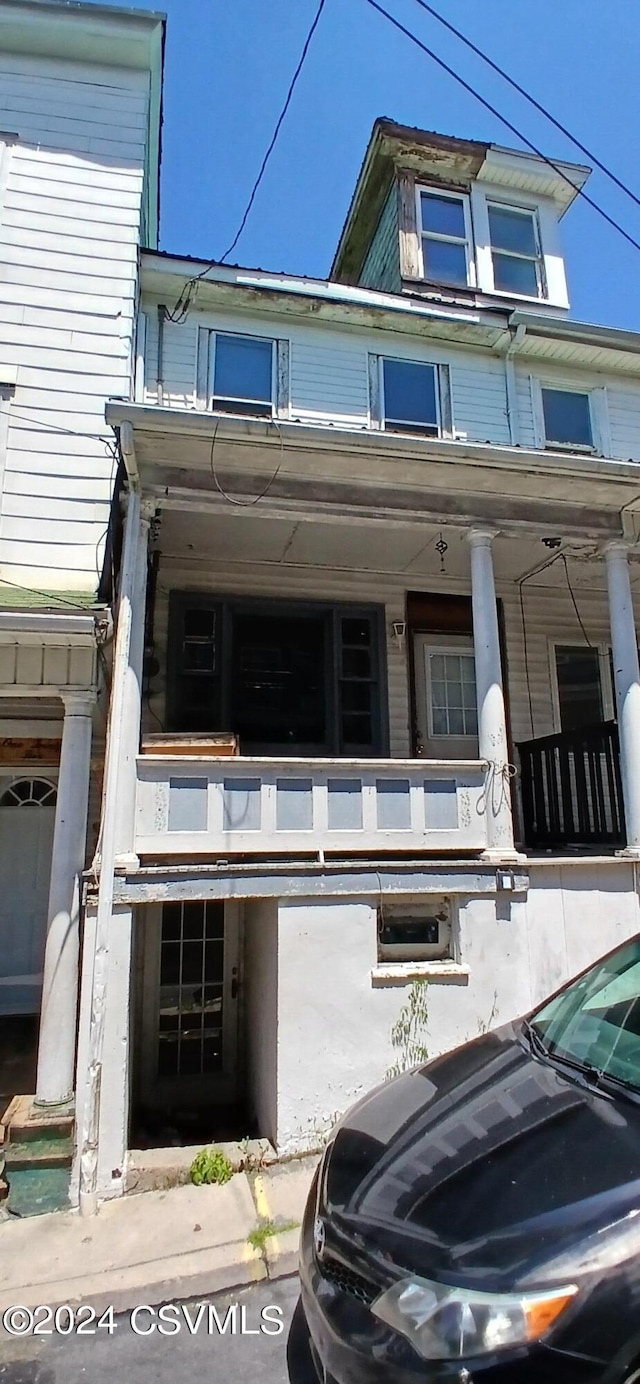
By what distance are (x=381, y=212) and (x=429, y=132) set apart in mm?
1138

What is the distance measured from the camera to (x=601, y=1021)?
3.13m

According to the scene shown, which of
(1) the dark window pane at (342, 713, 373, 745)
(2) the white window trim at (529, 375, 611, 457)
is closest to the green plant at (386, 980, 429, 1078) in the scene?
(1) the dark window pane at (342, 713, 373, 745)

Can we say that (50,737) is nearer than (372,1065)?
No

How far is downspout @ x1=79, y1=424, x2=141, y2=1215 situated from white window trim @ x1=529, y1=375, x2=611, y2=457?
18.1ft

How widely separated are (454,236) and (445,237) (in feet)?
0.56

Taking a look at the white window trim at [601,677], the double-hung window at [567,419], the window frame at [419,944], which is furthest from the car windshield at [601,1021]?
the double-hung window at [567,419]

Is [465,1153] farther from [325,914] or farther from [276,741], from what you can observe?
[276,741]

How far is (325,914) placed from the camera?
5547mm

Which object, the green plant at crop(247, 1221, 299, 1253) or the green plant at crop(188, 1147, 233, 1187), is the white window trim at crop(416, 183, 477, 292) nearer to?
the green plant at crop(188, 1147, 233, 1187)

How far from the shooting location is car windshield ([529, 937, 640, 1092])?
9.24ft

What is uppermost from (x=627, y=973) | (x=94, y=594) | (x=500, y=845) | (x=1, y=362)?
(x=1, y=362)

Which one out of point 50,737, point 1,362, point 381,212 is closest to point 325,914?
point 50,737

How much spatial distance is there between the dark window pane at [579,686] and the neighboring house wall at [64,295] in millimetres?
5863

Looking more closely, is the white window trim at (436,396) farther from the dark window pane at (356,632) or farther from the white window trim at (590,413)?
the dark window pane at (356,632)
